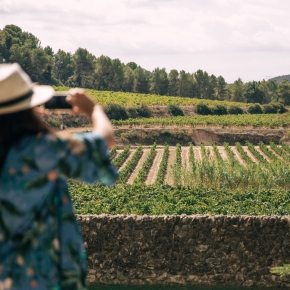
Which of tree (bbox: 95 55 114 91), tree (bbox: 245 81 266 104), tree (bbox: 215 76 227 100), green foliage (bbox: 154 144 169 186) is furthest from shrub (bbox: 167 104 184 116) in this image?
tree (bbox: 215 76 227 100)

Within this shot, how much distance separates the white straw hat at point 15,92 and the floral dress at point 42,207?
128 millimetres

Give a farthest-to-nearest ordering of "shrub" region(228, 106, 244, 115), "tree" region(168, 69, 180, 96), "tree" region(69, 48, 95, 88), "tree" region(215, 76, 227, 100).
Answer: "tree" region(215, 76, 227, 100)
"tree" region(69, 48, 95, 88)
"tree" region(168, 69, 180, 96)
"shrub" region(228, 106, 244, 115)

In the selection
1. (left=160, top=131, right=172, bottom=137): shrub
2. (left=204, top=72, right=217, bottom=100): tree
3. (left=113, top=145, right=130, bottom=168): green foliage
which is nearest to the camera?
(left=113, top=145, right=130, bottom=168): green foliage

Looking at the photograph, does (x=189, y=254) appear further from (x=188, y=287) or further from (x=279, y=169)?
(x=279, y=169)

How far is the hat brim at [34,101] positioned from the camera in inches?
99.4

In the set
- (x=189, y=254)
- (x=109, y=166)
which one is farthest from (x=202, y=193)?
(x=109, y=166)

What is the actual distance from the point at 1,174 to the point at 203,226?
12.6 meters

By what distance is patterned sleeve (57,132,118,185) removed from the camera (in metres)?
2.57

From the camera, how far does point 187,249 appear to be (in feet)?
50.0

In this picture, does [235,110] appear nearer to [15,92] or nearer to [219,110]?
[219,110]

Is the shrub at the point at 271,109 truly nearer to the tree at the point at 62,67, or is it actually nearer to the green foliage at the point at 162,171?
the green foliage at the point at 162,171

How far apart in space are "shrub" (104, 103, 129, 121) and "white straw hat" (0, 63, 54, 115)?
55.1 metres

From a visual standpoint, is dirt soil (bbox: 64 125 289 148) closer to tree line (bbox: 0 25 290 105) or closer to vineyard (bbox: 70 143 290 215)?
vineyard (bbox: 70 143 290 215)

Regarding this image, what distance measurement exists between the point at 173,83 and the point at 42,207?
10675cm
